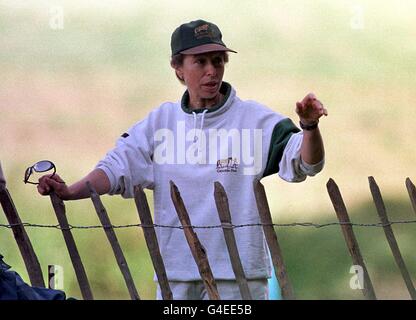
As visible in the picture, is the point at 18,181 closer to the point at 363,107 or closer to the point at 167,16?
the point at 167,16

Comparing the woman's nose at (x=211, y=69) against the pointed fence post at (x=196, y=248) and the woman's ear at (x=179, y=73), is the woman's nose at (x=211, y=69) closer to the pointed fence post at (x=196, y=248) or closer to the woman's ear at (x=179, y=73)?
the woman's ear at (x=179, y=73)

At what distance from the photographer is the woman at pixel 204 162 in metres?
7.25

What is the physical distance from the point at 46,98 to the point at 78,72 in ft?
0.52

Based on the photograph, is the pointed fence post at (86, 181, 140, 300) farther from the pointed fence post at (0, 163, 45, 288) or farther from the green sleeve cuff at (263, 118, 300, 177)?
the green sleeve cuff at (263, 118, 300, 177)

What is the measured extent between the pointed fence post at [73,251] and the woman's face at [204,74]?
65 centimetres

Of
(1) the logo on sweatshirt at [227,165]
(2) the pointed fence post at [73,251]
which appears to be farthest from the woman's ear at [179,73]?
(2) the pointed fence post at [73,251]

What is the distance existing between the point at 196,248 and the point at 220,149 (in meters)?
0.39

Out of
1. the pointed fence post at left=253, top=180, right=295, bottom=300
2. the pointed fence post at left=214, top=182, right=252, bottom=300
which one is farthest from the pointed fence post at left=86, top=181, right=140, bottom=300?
the pointed fence post at left=253, top=180, right=295, bottom=300

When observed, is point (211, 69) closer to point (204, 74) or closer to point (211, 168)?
point (204, 74)

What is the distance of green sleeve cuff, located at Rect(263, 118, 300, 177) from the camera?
726cm

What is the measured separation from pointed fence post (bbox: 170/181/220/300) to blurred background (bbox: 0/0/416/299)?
28cm

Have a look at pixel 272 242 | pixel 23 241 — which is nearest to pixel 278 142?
pixel 272 242

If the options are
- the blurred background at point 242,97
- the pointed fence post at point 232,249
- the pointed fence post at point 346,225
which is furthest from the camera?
the blurred background at point 242,97

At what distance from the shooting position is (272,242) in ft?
23.8
